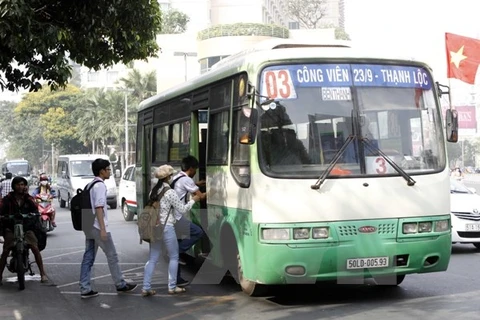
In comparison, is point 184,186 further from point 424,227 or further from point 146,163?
point 146,163

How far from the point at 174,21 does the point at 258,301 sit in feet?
231

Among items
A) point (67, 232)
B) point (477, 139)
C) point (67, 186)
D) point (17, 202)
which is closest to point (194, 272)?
point (17, 202)

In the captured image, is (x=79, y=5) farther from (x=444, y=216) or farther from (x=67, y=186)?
(x=67, y=186)

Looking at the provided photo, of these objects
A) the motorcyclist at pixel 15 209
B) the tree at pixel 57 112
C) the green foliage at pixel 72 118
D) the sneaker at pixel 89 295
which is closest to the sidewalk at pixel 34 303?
the sneaker at pixel 89 295

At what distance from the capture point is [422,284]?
9422 millimetres

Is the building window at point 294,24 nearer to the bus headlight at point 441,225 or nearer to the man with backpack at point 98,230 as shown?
the man with backpack at point 98,230

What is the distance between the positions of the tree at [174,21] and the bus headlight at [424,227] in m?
69.7

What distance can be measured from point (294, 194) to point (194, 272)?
4.24 m

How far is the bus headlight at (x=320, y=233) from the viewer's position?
7746mm

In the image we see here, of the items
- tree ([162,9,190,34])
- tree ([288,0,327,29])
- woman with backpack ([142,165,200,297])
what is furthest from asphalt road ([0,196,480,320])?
tree ([288,0,327,29])

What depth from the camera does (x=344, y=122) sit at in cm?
803

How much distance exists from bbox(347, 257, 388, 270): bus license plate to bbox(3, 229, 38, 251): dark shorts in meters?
4.97

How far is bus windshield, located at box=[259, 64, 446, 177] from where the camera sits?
7.93 metres

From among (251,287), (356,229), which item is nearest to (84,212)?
(251,287)
